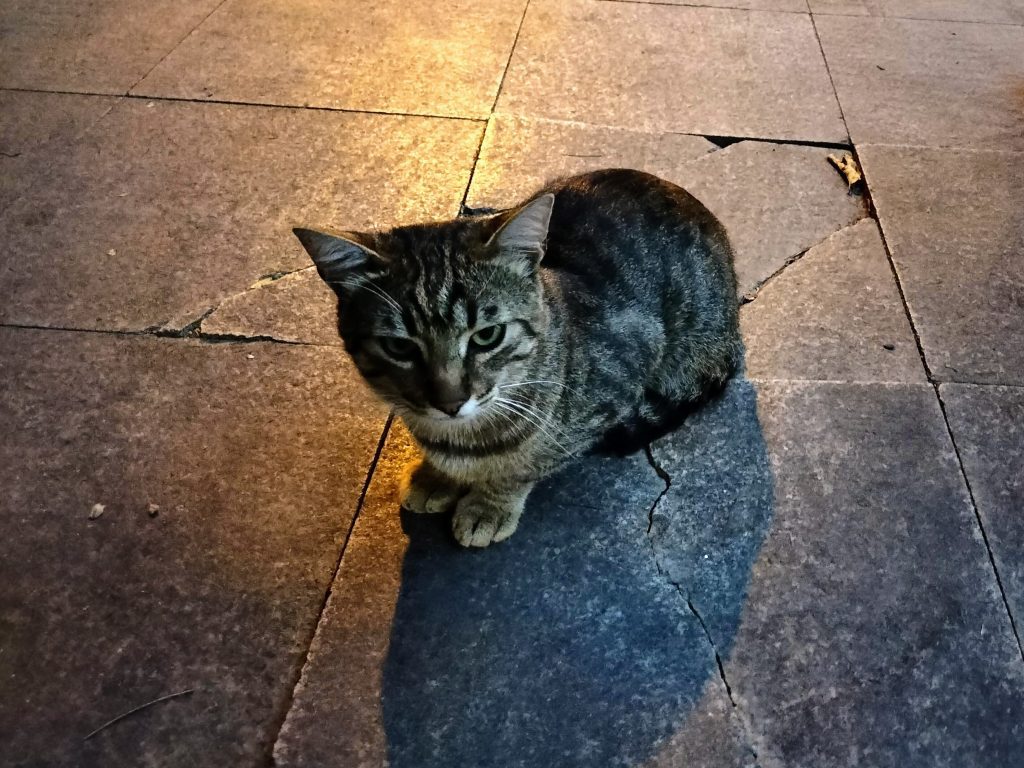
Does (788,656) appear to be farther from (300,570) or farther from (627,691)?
(300,570)

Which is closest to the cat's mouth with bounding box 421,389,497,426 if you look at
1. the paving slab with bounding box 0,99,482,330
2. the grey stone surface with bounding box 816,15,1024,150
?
the paving slab with bounding box 0,99,482,330

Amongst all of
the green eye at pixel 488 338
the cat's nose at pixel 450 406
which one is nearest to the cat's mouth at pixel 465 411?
the cat's nose at pixel 450 406

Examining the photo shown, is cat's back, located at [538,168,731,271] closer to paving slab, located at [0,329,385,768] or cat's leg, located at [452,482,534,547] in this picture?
cat's leg, located at [452,482,534,547]

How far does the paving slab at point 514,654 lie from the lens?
2.04 metres

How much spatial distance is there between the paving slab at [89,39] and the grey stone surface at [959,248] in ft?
13.1

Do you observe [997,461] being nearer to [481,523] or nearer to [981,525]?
[981,525]

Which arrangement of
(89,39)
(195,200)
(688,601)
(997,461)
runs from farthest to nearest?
(89,39) → (195,200) → (997,461) → (688,601)

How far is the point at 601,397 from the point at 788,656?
89cm

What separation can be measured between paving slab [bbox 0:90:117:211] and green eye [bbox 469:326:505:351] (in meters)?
2.78

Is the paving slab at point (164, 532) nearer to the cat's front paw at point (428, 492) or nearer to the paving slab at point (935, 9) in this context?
the cat's front paw at point (428, 492)

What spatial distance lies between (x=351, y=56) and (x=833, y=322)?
3.15 m

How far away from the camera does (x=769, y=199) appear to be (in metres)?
3.68

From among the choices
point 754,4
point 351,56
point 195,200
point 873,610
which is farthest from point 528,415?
point 754,4

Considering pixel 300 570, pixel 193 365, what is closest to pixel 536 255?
pixel 300 570
